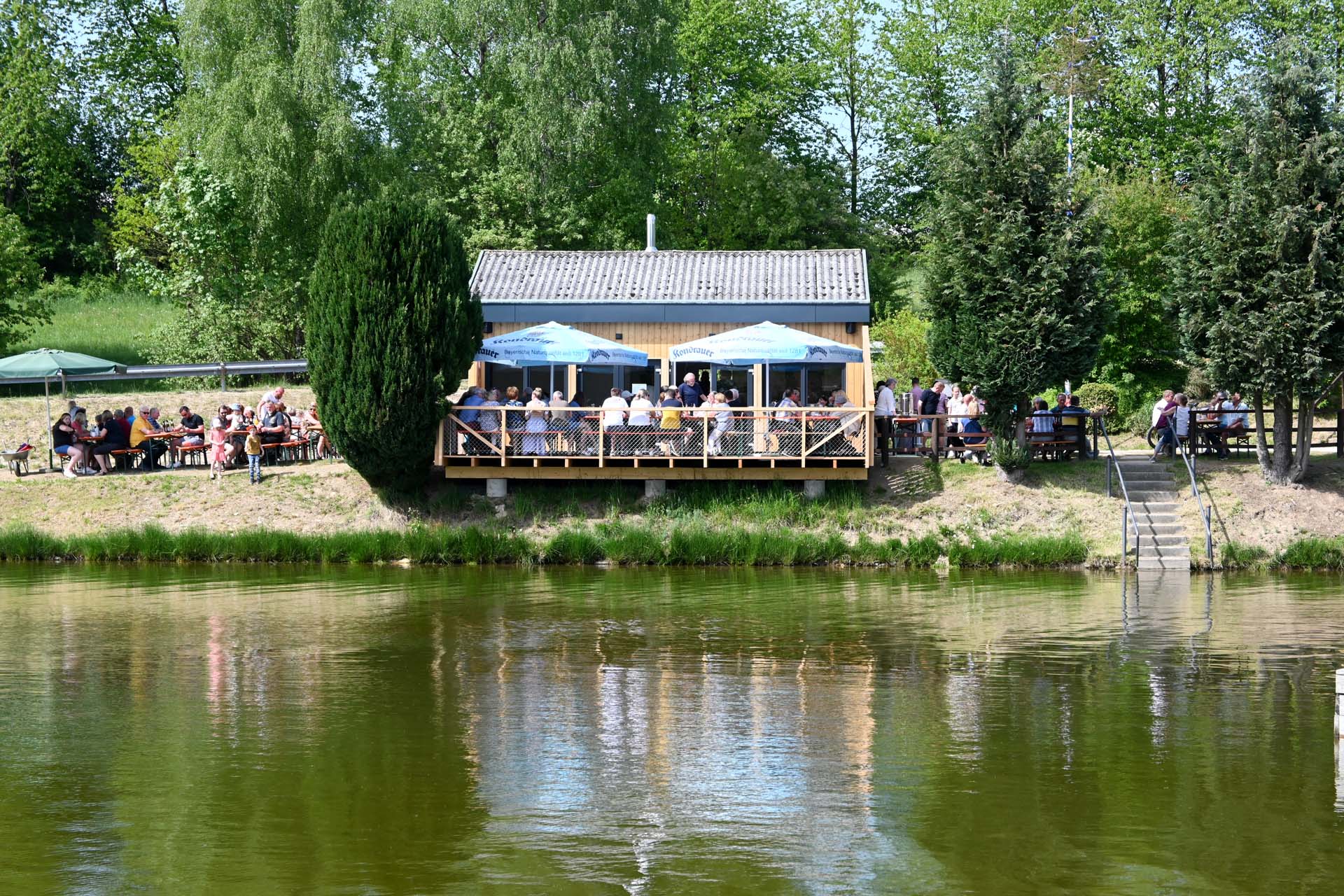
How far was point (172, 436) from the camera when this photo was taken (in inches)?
1271

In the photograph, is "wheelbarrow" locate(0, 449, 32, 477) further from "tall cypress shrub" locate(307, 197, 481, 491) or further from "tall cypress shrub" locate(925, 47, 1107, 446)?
"tall cypress shrub" locate(925, 47, 1107, 446)

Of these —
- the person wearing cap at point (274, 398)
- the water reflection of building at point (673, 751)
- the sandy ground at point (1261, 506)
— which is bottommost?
the water reflection of building at point (673, 751)

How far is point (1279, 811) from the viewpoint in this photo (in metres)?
12.7

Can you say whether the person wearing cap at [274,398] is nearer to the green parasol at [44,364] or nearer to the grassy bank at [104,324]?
Answer: the green parasol at [44,364]

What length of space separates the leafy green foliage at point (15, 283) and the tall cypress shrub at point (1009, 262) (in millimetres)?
23975

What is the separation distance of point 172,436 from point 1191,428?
1996cm

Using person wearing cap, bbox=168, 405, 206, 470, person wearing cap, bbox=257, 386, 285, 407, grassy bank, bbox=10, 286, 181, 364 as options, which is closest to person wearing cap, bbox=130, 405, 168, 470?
person wearing cap, bbox=168, 405, 206, 470

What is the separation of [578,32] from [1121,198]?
51.0 feet

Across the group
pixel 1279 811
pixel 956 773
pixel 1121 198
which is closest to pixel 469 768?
pixel 956 773

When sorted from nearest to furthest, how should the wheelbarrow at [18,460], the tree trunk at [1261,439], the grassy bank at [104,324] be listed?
1. the tree trunk at [1261,439]
2. the wheelbarrow at [18,460]
3. the grassy bank at [104,324]

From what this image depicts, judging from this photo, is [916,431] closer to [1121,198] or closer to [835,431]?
[835,431]

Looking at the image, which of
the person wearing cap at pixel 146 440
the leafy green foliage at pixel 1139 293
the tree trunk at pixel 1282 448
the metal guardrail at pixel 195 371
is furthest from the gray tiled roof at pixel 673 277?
the leafy green foliage at pixel 1139 293

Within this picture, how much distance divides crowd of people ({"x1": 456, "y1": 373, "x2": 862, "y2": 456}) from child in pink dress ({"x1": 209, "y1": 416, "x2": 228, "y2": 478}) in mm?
4909

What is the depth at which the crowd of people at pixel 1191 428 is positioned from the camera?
30.8m
